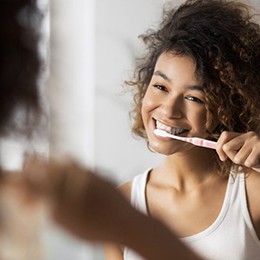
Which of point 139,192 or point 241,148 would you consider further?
point 139,192

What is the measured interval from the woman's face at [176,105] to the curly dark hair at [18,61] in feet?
Answer: 2.15

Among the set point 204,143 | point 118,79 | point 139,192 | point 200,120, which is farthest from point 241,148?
point 118,79

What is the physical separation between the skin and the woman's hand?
0.23ft

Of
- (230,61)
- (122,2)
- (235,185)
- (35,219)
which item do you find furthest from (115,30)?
(35,219)

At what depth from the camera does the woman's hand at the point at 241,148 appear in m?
0.87

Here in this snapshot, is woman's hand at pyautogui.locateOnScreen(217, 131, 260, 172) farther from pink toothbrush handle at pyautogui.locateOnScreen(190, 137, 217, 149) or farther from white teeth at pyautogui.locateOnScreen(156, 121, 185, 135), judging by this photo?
white teeth at pyautogui.locateOnScreen(156, 121, 185, 135)

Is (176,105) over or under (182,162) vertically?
over

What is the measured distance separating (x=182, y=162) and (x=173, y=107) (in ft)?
0.41

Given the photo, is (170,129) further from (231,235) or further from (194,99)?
(231,235)

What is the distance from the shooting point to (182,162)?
1071mm

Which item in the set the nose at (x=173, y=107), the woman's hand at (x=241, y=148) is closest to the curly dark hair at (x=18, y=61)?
the woman's hand at (x=241, y=148)

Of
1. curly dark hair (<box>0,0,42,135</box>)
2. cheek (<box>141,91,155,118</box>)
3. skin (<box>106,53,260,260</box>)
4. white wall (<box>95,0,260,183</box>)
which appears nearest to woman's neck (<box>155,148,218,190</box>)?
skin (<box>106,53,260,260</box>)

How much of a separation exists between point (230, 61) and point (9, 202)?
0.78 m

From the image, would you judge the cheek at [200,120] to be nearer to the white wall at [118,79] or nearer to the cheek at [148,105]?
the cheek at [148,105]
